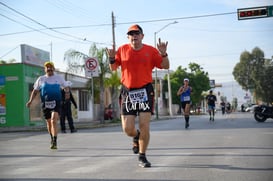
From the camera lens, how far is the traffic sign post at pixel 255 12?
76.7 ft

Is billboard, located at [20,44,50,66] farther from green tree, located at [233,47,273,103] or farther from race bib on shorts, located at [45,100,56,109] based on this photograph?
green tree, located at [233,47,273,103]

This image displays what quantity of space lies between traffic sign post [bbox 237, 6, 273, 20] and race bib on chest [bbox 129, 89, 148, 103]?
17.8 metres

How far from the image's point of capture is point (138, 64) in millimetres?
7062

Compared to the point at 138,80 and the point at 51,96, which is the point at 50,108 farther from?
the point at 138,80

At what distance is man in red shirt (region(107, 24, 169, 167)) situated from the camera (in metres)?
6.99

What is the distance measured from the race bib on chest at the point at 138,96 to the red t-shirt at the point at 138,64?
0.09 metres

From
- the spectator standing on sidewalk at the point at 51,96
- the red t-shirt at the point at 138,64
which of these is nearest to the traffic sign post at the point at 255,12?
the spectator standing on sidewalk at the point at 51,96

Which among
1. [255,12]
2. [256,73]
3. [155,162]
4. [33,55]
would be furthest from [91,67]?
[256,73]

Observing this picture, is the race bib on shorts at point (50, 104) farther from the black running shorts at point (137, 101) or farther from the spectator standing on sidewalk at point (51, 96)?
the black running shorts at point (137, 101)

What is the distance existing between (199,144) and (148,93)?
3.23 meters

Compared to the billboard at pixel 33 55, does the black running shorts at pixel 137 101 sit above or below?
below

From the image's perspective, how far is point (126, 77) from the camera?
7.13m

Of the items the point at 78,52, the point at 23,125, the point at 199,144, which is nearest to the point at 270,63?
the point at 78,52

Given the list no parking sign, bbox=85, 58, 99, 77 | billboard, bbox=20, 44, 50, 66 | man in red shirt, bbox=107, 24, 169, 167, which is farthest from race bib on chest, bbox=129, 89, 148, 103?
billboard, bbox=20, 44, 50, 66
